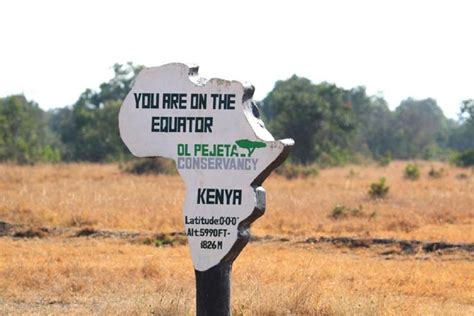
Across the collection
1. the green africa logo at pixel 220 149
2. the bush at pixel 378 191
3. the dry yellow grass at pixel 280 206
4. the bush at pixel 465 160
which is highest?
the green africa logo at pixel 220 149

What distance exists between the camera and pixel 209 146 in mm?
9023

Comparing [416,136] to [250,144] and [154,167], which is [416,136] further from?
[250,144]

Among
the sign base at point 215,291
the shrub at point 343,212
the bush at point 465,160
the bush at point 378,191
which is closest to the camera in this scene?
the sign base at point 215,291

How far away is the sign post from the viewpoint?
28.9ft

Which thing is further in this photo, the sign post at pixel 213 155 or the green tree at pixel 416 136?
the green tree at pixel 416 136

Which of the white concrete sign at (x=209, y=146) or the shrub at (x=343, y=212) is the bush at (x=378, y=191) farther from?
the white concrete sign at (x=209, y=146)

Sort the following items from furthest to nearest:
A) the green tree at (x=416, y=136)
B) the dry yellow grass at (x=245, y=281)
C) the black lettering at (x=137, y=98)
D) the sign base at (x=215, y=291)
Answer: the green tree at (x=416, y=136), the dry yellow grass at (x=245, y=281), the black lettering at (x=137, y=98), the sign base at (x=215, y=291)

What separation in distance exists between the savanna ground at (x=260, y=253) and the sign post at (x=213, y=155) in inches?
45.6

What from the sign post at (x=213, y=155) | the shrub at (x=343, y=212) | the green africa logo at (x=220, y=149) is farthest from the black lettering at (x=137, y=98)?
the shrub at (x=343, y=212)

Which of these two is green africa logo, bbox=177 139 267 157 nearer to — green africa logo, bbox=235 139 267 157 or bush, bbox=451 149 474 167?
green africa logo, bbox=235 139 267 157

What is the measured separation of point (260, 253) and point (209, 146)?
23.1 ft

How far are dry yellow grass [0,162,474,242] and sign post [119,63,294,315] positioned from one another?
29.8 ft

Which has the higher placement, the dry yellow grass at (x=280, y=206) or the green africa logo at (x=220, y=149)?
the green africa logo at (x=220, y=149)

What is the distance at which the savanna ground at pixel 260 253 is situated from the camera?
35.5ft
